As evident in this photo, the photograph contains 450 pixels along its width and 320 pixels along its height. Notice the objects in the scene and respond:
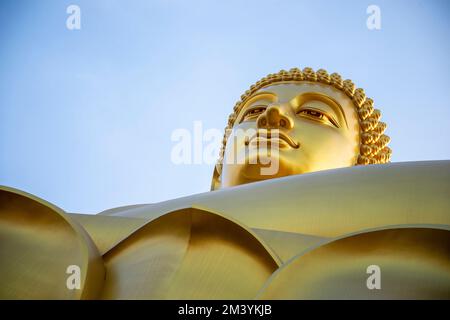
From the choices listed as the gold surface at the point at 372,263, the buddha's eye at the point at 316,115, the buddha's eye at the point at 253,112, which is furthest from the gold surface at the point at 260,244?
the buddha's eye at the point at 253,112

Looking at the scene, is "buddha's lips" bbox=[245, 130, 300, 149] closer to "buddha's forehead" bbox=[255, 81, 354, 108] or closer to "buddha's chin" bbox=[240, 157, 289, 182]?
"buddha's chin" bbox=[240, 157, 289, 182]

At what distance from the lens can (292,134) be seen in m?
4.79

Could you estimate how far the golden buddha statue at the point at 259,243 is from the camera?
202 centimetres

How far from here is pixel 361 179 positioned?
10.2ft

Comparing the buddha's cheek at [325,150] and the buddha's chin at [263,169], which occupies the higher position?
A: the buddha's cheek at [325,150]

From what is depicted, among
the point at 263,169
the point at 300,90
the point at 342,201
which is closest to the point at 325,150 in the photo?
the point at 263,169

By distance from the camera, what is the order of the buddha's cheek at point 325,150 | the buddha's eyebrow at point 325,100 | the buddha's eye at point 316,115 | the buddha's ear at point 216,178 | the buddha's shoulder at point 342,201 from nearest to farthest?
the buddha's shoulder at point 342,201
the buddha's cheek at point 325,150
the buddha's eye at point 316,115
the buddha's eyebrow at point 325,100
the buddha's ear at point 216,178

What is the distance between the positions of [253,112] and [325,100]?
0.63 metres

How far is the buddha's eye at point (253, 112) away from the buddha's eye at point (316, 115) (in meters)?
0.41

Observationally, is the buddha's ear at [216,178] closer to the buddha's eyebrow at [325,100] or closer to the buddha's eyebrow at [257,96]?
the buddha's eyebrow at [257,96]

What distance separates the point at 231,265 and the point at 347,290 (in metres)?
0.51
